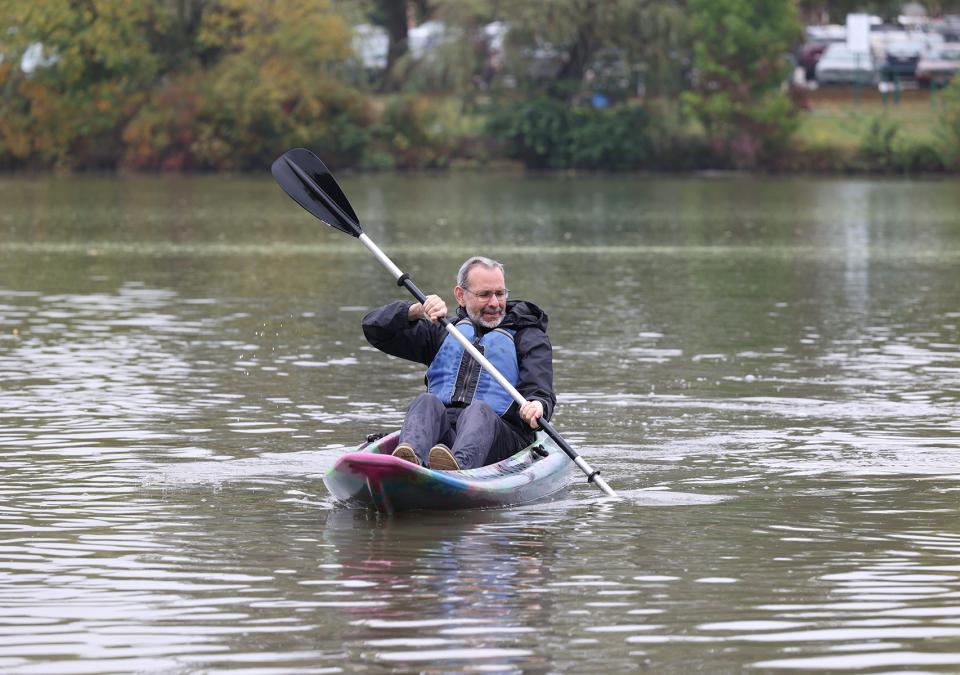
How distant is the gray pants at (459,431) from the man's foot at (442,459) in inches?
2.6

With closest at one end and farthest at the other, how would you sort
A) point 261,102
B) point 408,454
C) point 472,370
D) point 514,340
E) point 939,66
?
point 408,454 < point 472,370 < point 514,340 < point 261,102 < point 939,66

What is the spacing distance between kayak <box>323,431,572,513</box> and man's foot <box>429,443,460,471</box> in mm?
109

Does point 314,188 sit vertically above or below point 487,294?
above

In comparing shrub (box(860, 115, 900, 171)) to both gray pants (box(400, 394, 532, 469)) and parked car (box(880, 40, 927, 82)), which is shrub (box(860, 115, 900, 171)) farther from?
gray pants (box(400, 394, 532, 469))

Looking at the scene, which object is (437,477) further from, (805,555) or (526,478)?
(805,555)

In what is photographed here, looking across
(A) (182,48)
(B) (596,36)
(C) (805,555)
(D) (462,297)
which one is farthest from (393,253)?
(A) (182,48)

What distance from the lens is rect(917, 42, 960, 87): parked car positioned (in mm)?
69500

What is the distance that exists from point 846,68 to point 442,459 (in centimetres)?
6124

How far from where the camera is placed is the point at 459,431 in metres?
11.8

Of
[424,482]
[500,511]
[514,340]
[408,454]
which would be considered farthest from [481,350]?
[424,482]

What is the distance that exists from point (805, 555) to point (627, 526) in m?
1.21

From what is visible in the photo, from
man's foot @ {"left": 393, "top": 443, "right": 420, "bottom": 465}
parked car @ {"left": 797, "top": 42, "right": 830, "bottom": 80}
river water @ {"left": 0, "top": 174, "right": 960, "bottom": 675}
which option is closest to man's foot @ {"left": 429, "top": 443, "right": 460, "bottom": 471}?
man's foot @ {"left": 393, "top": 443, "right": 420, "bottom": 465}

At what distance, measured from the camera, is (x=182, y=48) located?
69.7 metres

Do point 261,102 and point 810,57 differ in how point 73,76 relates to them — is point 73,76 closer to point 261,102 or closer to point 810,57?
point 261,102
